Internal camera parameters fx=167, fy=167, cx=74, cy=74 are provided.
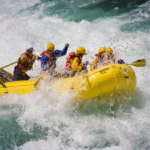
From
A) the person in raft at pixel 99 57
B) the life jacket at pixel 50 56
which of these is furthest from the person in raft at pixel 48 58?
the person in raft at pixel 99 57

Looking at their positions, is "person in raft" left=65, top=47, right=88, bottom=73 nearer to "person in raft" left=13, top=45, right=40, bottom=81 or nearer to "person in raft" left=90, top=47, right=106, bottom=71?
"person in raft" left=90, top=47, right=106, bottom=71

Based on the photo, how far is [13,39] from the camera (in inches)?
320

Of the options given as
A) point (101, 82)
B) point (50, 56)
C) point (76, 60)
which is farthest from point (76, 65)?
point (50, 56)

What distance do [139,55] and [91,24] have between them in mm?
3405

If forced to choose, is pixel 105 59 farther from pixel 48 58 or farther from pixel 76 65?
pixel 48 58

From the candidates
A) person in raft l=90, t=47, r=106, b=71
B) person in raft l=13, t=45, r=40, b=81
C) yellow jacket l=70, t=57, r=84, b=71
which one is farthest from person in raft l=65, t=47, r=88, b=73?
person in raft l=13, t=45, r=40, b=81

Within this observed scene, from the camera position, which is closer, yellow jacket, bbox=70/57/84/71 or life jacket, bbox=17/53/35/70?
yellow jacket, bbox=70/57/84/71

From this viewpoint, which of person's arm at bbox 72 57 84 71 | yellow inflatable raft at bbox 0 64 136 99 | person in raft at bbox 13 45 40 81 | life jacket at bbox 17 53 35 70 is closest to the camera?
yellow inflatable raft at bbox 0 64 136 99

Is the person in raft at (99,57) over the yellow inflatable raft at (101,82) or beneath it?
over

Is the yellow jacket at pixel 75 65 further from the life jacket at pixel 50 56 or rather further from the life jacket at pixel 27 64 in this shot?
the life jacket at pixel 27 64

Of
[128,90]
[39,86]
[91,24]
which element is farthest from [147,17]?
[39,86]

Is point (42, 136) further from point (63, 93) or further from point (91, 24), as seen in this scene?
point (91, 24)

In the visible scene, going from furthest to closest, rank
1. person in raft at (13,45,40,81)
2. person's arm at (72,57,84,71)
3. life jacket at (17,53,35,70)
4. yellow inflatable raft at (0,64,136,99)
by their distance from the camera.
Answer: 1. life jacket at (17,53,35,70)
2. person in raft at (13,45,40,81)
3. person's arm at (72,57,84,71)
4. yellow inflatable raft at (0,64,136,99)

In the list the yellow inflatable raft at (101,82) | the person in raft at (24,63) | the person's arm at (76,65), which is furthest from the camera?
the person in raft at (24,63)
